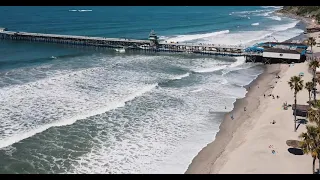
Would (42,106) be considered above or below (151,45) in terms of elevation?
below

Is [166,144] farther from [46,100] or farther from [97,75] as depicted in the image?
[97,75]

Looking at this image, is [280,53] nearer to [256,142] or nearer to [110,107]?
[256,142]

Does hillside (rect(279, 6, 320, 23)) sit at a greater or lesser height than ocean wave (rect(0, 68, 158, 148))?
greater

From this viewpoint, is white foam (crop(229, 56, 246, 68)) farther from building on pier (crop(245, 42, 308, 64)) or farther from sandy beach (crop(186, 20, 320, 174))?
sandy beach (crop(186, 20, 320, 174))

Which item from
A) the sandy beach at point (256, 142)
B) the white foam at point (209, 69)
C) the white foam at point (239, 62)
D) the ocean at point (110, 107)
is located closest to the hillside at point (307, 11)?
the white foam at point (239, 62)

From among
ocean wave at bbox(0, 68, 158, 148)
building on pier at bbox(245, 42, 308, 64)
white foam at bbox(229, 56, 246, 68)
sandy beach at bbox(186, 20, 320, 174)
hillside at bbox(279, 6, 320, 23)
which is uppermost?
hillside at bbox(279, 6, 320, 23)

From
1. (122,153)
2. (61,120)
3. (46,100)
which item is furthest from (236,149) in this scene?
(46,100)

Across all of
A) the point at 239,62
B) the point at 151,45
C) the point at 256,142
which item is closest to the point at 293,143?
the point at 256,142

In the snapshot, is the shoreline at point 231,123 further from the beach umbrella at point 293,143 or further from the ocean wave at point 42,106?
the ocean wave at point 42,106

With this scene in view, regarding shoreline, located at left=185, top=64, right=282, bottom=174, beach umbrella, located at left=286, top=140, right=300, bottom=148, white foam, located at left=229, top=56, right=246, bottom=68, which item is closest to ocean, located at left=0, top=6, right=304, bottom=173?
white foam, located at left=229, top=56, right=246, bottom=68
